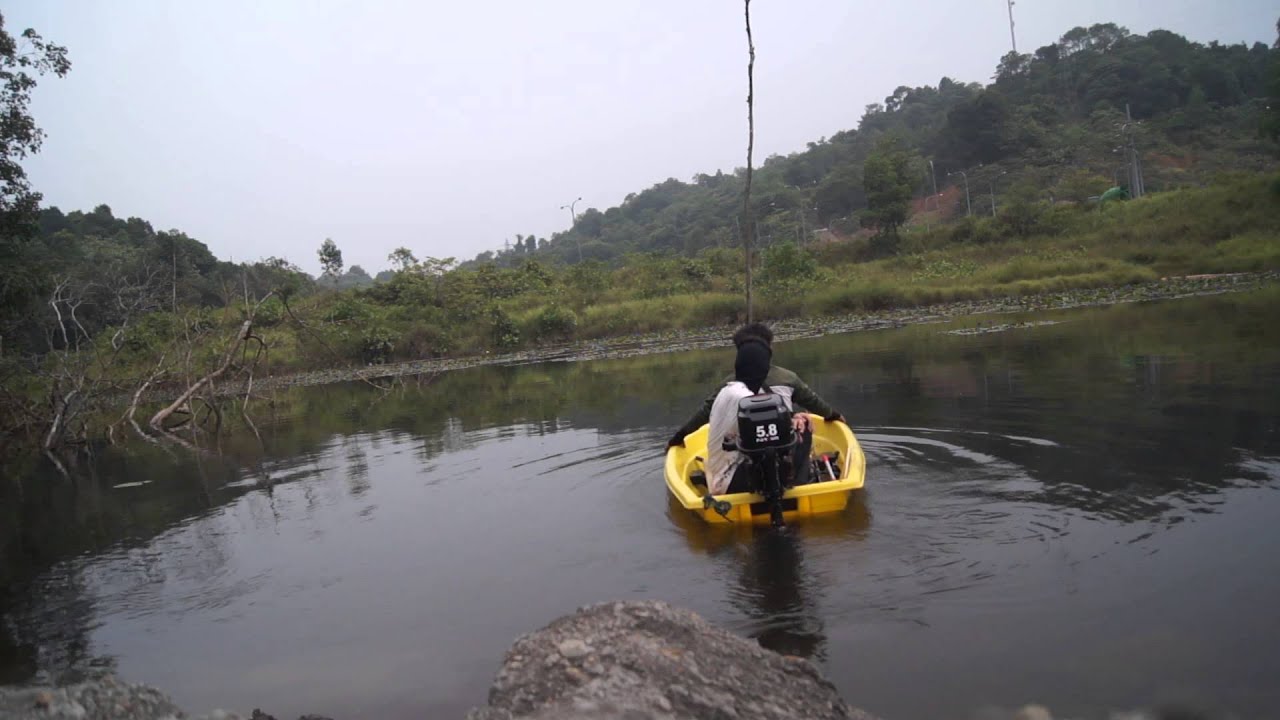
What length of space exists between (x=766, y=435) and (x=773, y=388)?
0.76 meters

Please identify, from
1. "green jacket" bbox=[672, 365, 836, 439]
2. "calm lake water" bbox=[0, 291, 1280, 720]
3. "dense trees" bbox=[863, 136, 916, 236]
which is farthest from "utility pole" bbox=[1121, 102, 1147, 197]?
"green jacket" bbox=[672, 365, 836, 439]

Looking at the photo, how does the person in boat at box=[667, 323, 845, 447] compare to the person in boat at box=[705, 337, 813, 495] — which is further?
the person in boat at box=[667, 323, 845, 447]

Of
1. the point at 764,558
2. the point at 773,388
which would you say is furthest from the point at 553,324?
the point at 764,558

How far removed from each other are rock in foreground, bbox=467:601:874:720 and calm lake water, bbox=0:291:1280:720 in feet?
1.92

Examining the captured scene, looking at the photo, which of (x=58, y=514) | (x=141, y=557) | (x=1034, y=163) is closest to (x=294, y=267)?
(x=58, y=514)

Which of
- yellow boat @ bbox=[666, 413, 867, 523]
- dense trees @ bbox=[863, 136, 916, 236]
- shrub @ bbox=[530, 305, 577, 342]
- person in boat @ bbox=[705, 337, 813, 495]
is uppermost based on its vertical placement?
dense trees @ bbox=[863, 136, 916, 236]

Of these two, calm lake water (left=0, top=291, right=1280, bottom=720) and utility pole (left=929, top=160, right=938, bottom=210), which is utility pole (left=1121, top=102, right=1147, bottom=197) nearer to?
utility pole (left=929, top=160, right=938, bottom=210)

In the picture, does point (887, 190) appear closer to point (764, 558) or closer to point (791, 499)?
point (791, 499)

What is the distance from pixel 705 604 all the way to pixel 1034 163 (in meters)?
46.0

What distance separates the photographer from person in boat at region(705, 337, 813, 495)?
5266 millimetres

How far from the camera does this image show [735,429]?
5.41 meters

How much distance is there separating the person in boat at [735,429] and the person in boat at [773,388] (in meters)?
0.05

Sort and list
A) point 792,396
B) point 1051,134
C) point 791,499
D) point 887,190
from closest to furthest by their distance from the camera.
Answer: point 791,499
point 792,396
point 887,190
point 1051,134

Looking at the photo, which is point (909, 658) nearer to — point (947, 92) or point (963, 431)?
point (963, 431)
